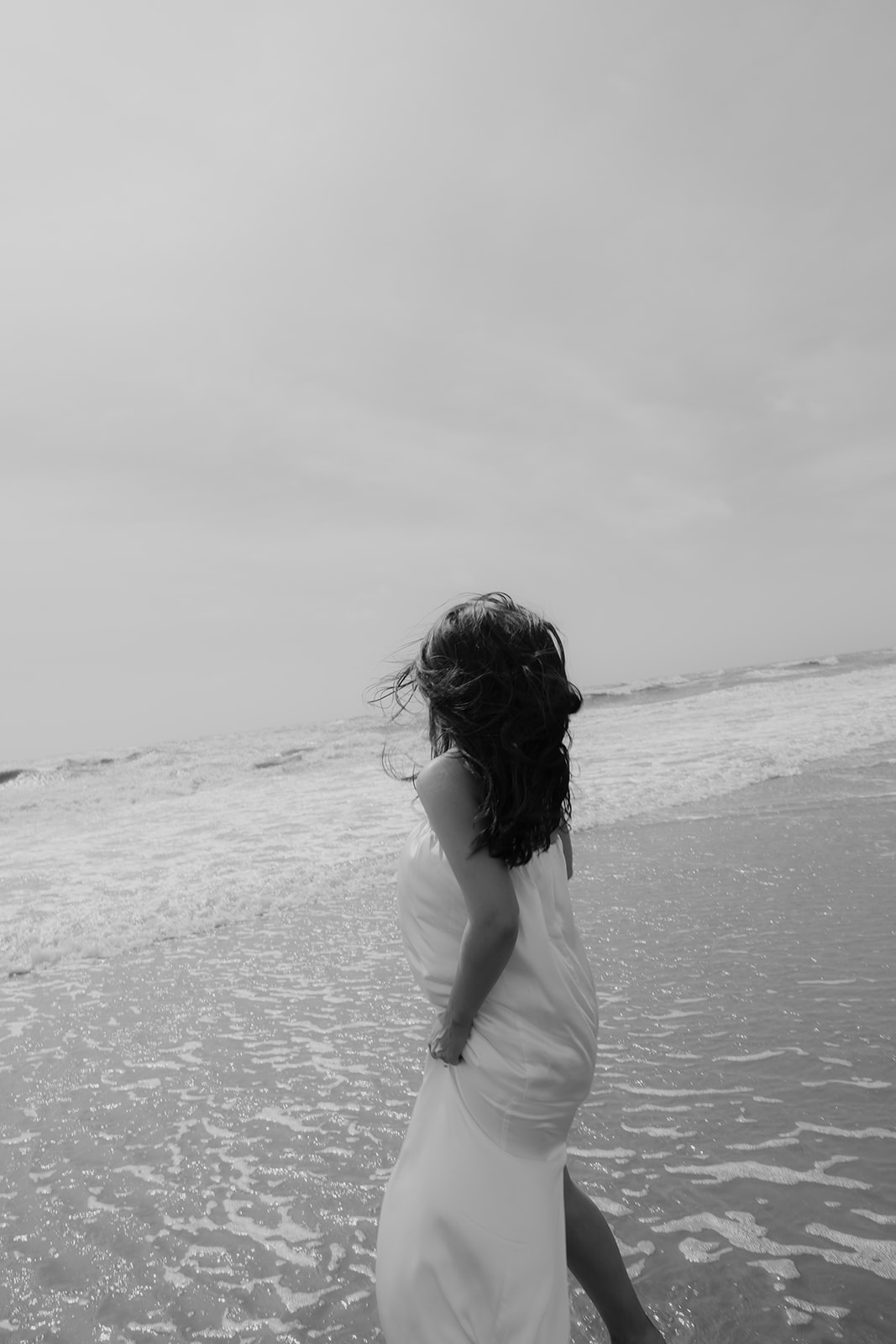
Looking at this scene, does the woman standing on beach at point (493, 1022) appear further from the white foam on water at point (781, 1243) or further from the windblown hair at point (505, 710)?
the white foam on water at point (781, 1243)

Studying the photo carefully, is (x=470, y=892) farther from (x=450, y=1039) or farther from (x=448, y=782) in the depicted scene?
(x=450, y=1039)

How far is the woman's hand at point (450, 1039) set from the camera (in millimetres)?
1966

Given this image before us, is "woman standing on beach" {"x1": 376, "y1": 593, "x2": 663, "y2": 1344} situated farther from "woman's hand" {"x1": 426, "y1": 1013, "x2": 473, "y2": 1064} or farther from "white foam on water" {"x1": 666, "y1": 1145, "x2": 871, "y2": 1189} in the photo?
"white foam on water" {"x1": 666, "y1": 1145, "x2": 871, "y2": 1189}

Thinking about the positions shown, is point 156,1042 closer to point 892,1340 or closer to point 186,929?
point 186,929

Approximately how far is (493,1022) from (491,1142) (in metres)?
0.26

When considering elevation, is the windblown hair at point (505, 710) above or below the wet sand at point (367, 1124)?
above

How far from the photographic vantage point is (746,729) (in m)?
17.4

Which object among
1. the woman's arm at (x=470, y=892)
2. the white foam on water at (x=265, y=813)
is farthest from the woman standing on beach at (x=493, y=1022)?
the white foam on water at (x=265, y=813)

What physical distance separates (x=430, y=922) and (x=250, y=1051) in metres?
2.55

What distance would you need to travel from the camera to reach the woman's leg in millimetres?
2059

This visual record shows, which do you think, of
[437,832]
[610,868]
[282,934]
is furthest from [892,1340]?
[610,868]

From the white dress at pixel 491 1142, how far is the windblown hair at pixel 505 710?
6.1 inches

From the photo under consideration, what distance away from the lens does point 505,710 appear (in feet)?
6.39

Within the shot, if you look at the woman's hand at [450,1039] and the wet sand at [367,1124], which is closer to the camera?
the woman's hand at [450,1039]
